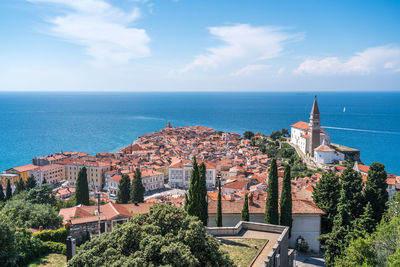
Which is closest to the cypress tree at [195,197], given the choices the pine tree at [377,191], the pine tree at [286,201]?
the pine tree at [286,201]

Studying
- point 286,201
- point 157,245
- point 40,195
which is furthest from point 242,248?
point 40,195

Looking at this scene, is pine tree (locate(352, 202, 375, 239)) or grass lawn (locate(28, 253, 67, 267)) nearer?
grass lawn (locate(28, 253, 67, 267))

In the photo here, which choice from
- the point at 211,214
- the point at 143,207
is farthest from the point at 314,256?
the point at 143,207

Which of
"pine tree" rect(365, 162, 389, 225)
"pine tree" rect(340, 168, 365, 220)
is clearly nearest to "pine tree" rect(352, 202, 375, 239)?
"pine tree" rect(340, 168, 365, 220)

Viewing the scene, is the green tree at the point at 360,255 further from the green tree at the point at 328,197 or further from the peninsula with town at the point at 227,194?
the green tree at the point at 328,197

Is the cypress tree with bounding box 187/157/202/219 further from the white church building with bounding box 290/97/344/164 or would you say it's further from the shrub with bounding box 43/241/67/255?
the white church building with bounding box 290/97/344/164

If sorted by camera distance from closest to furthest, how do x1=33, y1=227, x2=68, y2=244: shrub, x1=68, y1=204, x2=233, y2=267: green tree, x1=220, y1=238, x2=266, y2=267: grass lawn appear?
1. x1=68, y1=204, x2=233, y2=267: green tree
2. x1=220, y1=238, x2=266, y2=267: grass lawn
3. x1=33, y1=227, x2=68, y2=244: shrub
